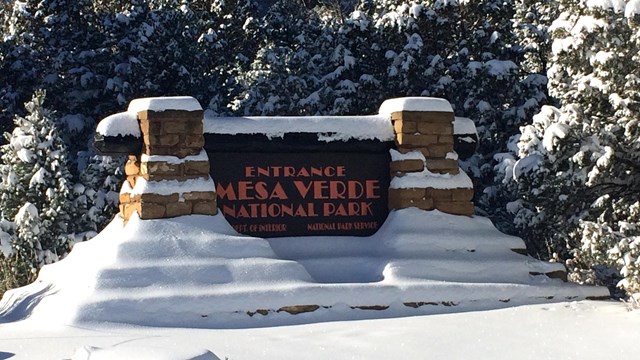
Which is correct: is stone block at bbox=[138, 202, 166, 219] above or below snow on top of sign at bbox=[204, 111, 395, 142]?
below

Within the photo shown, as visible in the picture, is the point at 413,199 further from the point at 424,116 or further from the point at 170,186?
the point at 170,186

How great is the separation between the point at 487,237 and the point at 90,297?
4.21m

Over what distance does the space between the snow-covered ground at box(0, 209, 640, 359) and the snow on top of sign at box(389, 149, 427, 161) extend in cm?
57

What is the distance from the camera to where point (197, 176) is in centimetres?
914

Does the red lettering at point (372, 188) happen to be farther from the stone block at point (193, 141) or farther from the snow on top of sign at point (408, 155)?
the stone block at point (193, 141)

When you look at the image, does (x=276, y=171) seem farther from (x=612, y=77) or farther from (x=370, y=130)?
(x=612, y=77)

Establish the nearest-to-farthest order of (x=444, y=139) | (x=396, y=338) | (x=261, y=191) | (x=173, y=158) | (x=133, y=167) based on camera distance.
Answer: (x=396, y=338), (x=173, y=158), (x=133, y=167), (x=261, y=191), (x=444, y=139)

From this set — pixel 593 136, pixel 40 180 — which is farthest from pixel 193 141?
pixel 40 180

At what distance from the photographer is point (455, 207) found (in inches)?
390

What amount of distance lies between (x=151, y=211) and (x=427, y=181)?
293 centimetres

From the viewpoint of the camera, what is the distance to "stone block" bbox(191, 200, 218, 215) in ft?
29.7

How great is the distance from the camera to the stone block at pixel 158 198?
8867mm

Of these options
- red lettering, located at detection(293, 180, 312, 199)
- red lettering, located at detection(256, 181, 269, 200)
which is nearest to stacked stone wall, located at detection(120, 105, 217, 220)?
red lettering, located at detection(256, 181, 269, 200)

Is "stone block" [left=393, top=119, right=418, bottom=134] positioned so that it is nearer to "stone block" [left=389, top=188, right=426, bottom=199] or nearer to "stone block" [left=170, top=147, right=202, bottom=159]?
"stone block" [left=389, top=188, right=426, bottom=199]
